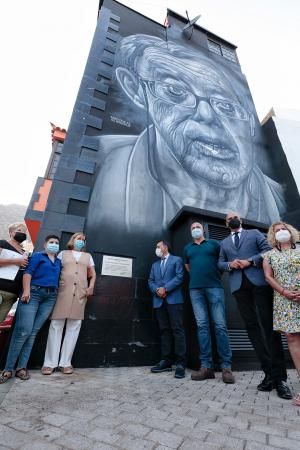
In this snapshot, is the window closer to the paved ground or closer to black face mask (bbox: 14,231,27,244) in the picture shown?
black face mask (bbox: 14,231,27,244)

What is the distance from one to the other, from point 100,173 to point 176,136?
281 centimetres

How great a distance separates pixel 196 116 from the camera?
7488 millimetres

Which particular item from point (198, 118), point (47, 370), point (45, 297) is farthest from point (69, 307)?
point (198, 118)

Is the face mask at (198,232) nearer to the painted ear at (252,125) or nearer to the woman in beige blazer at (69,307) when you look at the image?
the woman in beige blazer at (69,307)

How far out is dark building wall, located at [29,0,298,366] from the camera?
4023mm

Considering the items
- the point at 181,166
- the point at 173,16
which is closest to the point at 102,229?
the point at 181,166

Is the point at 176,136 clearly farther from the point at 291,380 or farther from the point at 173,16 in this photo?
the point at 173,16

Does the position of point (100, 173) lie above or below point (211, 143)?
below

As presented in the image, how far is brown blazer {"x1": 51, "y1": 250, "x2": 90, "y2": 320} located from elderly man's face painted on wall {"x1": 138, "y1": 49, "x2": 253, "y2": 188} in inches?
152

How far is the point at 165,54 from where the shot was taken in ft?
28.2

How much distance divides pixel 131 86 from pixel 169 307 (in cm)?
619

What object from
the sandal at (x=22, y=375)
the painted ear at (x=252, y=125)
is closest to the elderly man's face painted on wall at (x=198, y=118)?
the painted ear at (x=252, y=125)

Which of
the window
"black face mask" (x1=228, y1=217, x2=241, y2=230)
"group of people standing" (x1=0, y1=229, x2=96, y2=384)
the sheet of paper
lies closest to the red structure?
"group of people standing" (x1=0, y1=229, x2=96, y2=384)

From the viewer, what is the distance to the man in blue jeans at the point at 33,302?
285 centimetres
